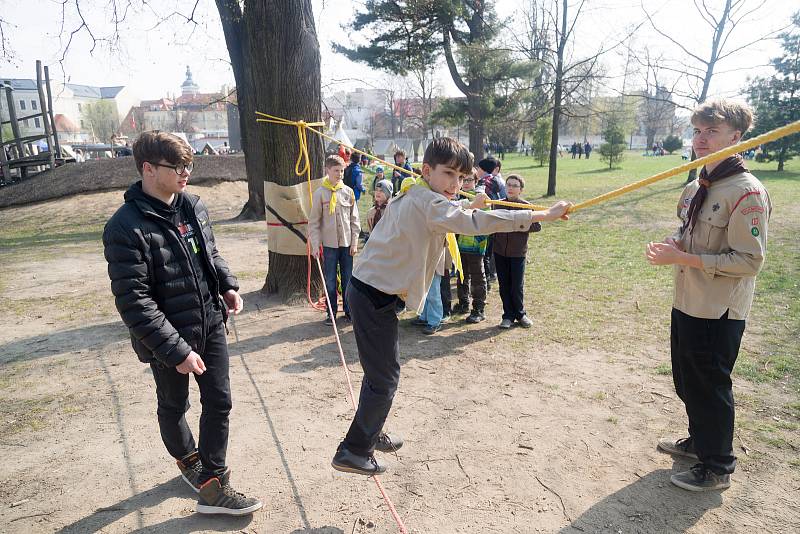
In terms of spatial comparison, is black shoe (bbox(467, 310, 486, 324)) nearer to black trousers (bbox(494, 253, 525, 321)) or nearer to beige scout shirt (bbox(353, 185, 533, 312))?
black trousers (bbox(494, 253, 525, 321))

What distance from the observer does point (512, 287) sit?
6.08 meters

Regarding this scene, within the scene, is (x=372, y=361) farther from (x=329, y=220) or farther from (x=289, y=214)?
(x=289, y=214)

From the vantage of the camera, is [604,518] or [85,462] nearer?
[604,518]

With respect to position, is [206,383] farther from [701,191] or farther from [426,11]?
[426,11]

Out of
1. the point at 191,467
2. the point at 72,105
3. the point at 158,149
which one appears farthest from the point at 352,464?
the point at 72,105

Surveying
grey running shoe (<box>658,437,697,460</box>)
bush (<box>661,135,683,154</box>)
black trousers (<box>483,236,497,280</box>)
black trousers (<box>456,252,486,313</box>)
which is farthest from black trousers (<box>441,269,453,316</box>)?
bush (<box>661,135,683,154</box>)

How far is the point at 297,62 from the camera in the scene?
6.52 metres

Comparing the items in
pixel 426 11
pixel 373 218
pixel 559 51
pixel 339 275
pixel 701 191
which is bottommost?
pixel 339 275

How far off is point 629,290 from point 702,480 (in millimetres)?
4716

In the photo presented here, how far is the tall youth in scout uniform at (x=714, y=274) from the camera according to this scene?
2.79 m

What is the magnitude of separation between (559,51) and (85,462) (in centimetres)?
1899

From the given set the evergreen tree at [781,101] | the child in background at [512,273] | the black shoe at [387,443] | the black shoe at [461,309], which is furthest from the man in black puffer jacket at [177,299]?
the evergreen tree at [781,101]

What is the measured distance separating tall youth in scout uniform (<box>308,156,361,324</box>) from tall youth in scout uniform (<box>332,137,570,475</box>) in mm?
2925

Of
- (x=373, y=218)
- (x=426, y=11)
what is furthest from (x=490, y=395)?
(x=426, y=11)
